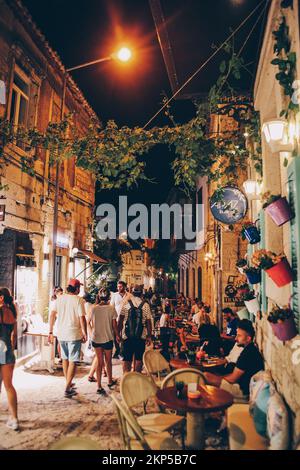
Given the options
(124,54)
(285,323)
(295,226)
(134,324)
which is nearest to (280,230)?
(295,226)

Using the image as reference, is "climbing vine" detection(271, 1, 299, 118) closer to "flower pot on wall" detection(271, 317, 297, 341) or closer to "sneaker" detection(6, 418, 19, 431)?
"flower pot on wall" detection(271, 317, 297, 341)

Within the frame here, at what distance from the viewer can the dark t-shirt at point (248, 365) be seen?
5059mm

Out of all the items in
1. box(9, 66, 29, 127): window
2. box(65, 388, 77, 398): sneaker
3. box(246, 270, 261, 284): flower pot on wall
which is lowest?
box(65, 388, 77, 398): sneaker

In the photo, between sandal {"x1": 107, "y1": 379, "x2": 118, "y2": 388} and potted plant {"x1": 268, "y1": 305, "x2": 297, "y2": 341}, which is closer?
potted plant {"x1": 268, "y1": 305, "x2": 297, "y2": 341}

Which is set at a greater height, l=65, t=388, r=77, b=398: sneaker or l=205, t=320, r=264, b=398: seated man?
l=205, t=320, r=264, b=398: seated man

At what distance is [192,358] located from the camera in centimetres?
624

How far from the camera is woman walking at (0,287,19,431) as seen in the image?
518cm

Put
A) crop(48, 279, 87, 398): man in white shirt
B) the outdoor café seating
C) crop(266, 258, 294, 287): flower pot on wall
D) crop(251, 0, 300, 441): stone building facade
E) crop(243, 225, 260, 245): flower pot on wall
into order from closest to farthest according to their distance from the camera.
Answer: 1. the outdoor café seating
2. crop(251, 0, 300, 441): stone building facade
3. crop(266, 258, 294, 287): flower pot on wall
4. crop(243, 225, 260, 245): flower pot on wall
5. crop(48, 279, 87, 398): man in white shirt

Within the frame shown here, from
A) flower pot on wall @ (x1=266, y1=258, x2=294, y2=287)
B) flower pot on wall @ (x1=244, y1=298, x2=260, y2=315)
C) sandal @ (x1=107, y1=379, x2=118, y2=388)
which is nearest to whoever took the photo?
flower pot on wall @ (x1=266, y1=258, x2=294, y2=287)

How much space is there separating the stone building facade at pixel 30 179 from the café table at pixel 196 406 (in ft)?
20.5

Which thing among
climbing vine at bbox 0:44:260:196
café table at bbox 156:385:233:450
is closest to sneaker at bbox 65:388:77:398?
café table at bbox 156:385:233:450

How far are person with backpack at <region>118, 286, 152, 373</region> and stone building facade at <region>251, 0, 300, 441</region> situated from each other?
2488 millimetres
